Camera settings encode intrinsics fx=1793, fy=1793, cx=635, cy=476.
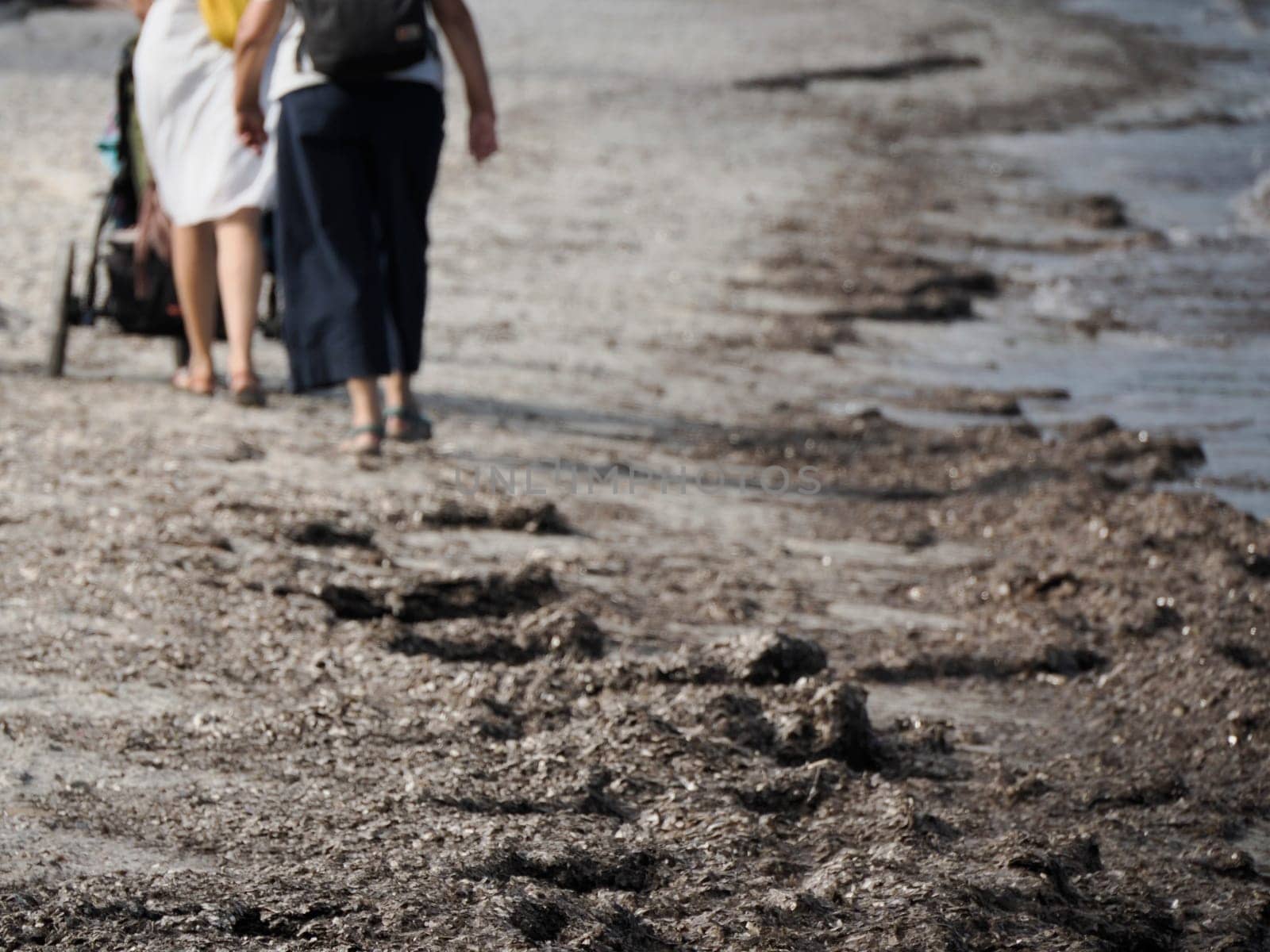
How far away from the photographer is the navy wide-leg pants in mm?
Result: 5223

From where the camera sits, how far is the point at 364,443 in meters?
5.41

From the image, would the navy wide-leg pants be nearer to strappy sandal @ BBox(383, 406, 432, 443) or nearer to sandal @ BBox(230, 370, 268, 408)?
strappy sandal @ BBox(383, 406, 432, 443)

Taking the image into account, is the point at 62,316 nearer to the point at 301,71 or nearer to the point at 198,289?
the point at 198,289

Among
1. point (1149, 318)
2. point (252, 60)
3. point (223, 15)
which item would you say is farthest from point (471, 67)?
point (1149, 318)

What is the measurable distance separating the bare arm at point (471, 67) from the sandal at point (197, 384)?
120 centimetres

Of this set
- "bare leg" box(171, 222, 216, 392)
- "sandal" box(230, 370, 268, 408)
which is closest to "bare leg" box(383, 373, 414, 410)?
"sandal" box(230, 370, 268, 408)

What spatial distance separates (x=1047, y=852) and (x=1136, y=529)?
227 cm

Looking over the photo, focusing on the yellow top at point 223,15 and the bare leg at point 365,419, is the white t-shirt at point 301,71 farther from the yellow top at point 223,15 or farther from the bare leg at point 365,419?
the bare leg at point 365,419

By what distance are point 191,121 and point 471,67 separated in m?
0.95

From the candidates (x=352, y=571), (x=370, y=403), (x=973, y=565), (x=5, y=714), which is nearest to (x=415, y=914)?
(x=5, y=714)

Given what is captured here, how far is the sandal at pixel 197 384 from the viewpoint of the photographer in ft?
19.6

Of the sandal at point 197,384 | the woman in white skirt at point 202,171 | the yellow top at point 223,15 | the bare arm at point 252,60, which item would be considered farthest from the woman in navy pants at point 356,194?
the sandal at point 197,384

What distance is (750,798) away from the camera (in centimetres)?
318

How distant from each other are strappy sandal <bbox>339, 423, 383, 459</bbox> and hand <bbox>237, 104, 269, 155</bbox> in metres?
0.90
